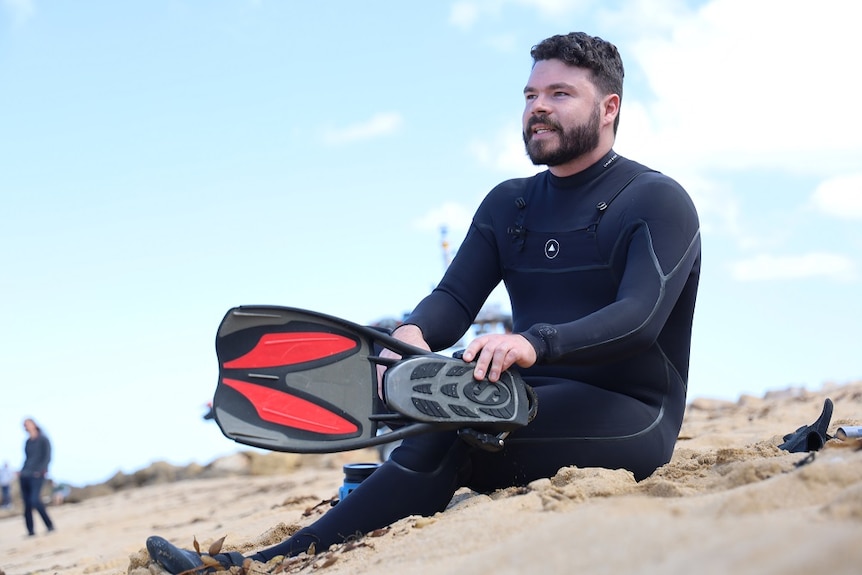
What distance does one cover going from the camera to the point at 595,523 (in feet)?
6.66

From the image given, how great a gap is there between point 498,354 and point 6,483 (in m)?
17.3

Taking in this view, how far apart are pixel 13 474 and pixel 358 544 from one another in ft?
57.8

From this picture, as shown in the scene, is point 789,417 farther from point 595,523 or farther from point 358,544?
point 595,523

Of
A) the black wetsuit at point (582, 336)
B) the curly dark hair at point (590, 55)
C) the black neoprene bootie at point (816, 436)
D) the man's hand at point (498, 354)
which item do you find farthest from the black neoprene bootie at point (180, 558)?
the curly dark hair at point (590, 55)

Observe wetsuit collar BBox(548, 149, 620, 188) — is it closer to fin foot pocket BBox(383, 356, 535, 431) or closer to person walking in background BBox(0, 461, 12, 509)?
fin foot pocket BBox(383, 356, 535, 431)

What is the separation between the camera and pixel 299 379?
116 inches

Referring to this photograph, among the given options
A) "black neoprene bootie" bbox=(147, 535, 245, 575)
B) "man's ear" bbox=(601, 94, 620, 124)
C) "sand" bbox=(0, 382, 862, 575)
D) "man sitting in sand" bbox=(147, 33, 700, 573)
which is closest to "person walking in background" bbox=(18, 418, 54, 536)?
"sand" bbox=(0, 382, 862, 575)

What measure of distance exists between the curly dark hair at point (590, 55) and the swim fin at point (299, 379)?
1.20 meters

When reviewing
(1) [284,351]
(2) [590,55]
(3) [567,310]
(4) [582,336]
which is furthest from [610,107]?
(1) [284,351]

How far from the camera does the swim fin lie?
2906mm

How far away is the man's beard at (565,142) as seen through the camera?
11.0ft

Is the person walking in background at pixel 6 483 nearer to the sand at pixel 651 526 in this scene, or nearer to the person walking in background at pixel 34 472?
the person walking in background at pixel 34 472

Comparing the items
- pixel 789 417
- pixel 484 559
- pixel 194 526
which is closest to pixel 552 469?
pixel 484 559

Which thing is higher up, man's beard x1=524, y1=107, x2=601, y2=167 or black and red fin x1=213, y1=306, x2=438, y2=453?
man's beard x1=524, y1=107, x2=601, y2=167
